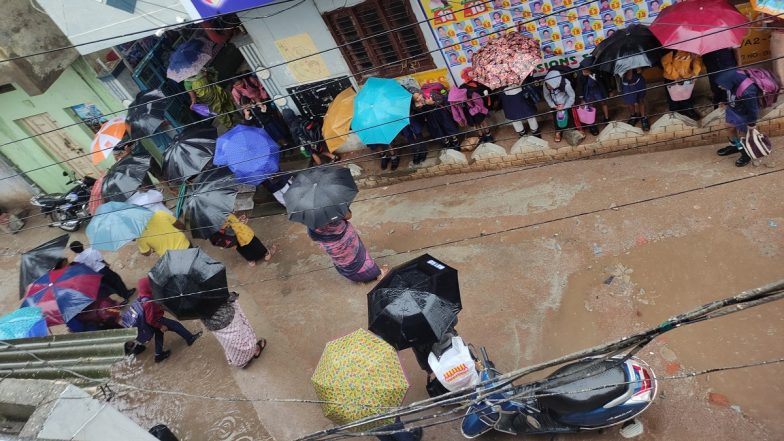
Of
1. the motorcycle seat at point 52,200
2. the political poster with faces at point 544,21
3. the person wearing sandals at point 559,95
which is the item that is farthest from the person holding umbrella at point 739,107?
the motorcycle seat at point 52,200

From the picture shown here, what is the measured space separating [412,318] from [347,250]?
288 cm

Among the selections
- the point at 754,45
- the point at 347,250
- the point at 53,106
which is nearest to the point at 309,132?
the point at 347,250

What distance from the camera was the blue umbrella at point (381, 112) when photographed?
8680 mm

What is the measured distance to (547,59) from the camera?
9062 mm

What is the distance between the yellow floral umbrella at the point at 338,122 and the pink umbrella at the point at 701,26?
16.6 ft

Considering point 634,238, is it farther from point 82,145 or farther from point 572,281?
point 82,145

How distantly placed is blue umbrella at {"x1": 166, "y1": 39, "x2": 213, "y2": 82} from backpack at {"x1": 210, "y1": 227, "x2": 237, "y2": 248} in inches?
138

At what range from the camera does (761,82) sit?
692 cm

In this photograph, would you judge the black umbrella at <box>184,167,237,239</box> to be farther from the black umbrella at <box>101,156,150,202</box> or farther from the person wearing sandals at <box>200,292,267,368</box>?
the black umbrella at <box>101,156,150,202</box>

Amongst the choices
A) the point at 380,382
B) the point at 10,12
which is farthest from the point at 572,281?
the point at 10,12

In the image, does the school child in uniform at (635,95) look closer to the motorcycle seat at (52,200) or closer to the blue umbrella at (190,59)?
the blue umbrella at (190,59)

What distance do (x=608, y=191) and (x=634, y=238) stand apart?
1.10m

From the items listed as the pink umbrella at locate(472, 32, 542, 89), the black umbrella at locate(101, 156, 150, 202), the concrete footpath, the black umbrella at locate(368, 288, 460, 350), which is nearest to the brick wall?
the concrete footpath

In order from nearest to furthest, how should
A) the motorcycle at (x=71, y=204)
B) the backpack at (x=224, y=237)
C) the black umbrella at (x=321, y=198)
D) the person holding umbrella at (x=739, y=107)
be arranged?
1. the person holding umbrella at (x=739, y=107)
2. the black umbrella at (x=321, y=198)
3. the backpack at (x=224, y=237)
4. the motorcycle at (x=71, y=204)
